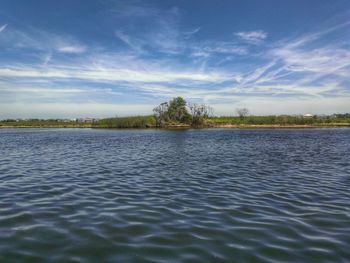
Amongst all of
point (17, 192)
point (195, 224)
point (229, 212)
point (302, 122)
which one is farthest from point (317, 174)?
point (302, 122)

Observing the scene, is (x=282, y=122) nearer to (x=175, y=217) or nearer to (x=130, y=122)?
(x=130, y=122)

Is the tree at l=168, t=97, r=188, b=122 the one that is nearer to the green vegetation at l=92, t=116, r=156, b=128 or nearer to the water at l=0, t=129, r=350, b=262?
the green vegetation at l=92, t=116, r=156, b=128

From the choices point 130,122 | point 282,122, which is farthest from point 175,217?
point 282,122

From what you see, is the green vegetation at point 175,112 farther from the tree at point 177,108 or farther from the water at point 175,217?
the water at point 175,217

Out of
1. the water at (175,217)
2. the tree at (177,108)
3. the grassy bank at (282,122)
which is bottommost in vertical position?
the water at (175,217)

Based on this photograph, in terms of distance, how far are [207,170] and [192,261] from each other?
13.1 meters

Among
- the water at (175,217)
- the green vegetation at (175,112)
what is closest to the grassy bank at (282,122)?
the green vegetation at (175,112)

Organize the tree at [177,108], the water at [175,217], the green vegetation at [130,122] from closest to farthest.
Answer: the water at [175,217] < the green vegetation at [130,122] < the tree at [177,108]

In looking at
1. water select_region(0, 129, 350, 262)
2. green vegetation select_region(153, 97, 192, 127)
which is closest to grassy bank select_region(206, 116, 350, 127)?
green vegetation select_region(153, 97, 192, 127)

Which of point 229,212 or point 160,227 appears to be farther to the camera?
point 229,212

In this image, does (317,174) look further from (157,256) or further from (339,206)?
(157,256)

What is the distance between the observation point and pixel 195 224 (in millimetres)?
9164

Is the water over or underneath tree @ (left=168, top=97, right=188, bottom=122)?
underneath

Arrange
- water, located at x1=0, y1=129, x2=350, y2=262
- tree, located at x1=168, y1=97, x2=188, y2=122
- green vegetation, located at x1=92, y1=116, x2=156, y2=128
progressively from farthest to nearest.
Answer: tree, located at x1=168, y1=97, x2=188, y2=122 < green vegetation, located at x1=92, y1=116, x2=156, y2=128 < water, located at x1=0, y1=129, x2=350, y2=262
